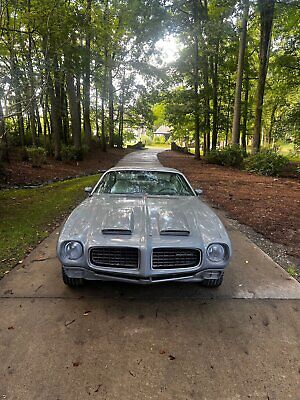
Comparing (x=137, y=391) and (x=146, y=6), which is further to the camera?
(x=146, y=6)

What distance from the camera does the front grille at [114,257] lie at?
8.84ft

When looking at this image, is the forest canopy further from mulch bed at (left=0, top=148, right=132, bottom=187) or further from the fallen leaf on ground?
the fallen leaf on ground

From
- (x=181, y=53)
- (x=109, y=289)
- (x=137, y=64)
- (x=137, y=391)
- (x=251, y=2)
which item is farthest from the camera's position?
(x=137, y=64)

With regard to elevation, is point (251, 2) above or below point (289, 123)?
above

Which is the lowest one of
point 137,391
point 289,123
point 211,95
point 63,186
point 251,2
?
point 137,391

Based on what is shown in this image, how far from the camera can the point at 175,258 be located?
274cm

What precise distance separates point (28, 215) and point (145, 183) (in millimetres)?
3157

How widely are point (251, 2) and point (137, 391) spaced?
15.4 metres

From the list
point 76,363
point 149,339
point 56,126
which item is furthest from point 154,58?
point 76,363

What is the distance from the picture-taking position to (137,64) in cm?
2275

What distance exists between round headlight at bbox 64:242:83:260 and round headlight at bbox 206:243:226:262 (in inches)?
51.4

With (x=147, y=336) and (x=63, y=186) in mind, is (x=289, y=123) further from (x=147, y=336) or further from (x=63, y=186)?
(x=147, y=336)

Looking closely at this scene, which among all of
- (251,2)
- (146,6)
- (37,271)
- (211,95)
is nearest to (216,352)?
(37,271)

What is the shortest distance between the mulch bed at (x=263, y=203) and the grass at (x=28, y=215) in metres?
4.07
